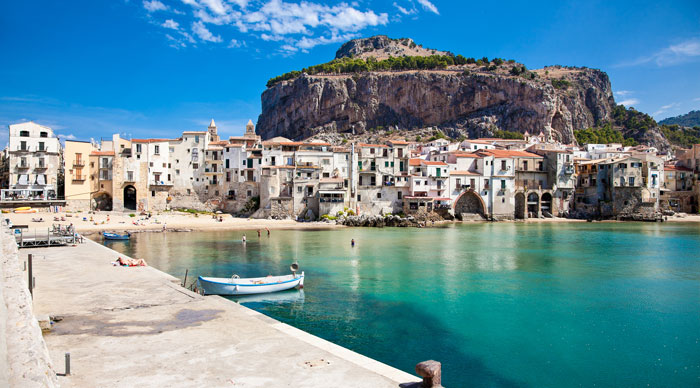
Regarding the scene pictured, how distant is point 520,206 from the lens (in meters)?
75.8

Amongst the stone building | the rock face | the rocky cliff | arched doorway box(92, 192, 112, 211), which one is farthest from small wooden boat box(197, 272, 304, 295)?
the rocky cliff

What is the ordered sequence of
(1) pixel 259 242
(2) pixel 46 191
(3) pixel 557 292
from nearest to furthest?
(3) pixel 557 292 < (1) pixel 259 242 < (2) pixel 46 191

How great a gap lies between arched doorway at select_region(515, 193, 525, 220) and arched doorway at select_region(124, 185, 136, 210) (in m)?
62.4

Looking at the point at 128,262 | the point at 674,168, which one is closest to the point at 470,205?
the point at 674,168

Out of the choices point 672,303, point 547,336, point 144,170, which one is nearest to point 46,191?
point 144,170

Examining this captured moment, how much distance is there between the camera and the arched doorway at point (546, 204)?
77.5m

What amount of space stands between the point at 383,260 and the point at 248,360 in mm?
25199

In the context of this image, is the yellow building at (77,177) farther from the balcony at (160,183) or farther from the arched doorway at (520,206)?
the arched doorway at (520,206)

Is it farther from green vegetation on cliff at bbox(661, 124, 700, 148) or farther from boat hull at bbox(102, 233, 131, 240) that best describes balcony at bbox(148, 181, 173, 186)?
green vegetation on cliff at bbox(661, 124, 700, 148)

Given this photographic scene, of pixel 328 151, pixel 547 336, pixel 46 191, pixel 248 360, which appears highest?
pixel 328 151

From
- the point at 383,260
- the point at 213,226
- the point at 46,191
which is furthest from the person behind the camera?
the point at 46,191

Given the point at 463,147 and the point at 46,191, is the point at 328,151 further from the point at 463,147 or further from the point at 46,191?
the point at 46,191

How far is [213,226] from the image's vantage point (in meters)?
57.9

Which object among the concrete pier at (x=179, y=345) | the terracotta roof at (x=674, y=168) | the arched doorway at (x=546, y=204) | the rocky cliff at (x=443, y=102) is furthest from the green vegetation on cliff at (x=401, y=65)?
the concrete pier at (x=179, y=345)
